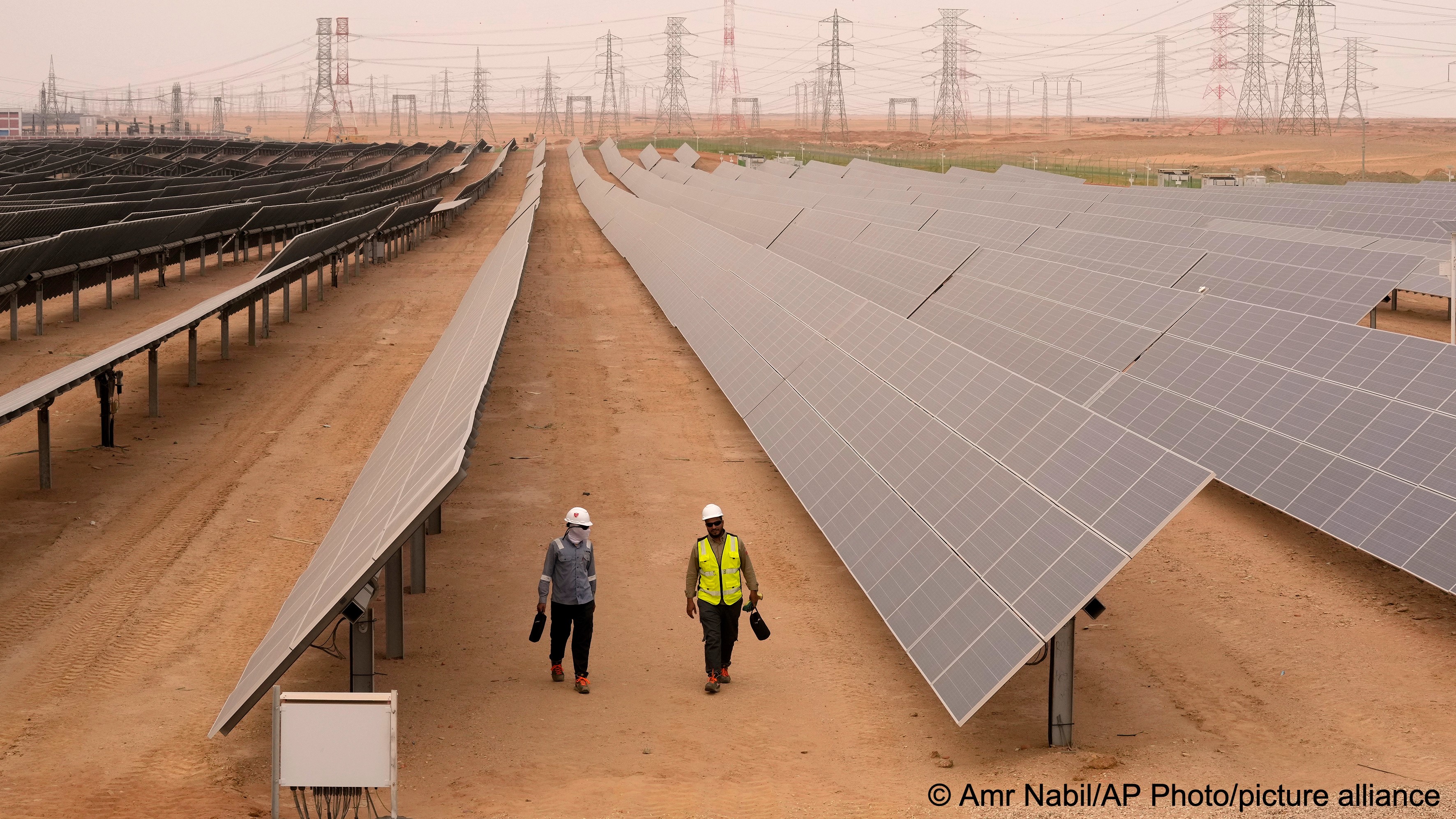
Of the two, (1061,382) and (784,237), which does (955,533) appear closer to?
(1061,382)

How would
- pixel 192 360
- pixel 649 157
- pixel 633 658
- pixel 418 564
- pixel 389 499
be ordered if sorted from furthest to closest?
pixel 649 157 < pixel 192 360 < pixel 418 564 < pixel 633 658 < pixel 389 499

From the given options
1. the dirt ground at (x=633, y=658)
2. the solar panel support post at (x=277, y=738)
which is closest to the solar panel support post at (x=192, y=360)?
the dirt ground at (x=633, y=658)

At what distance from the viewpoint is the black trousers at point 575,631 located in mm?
10289

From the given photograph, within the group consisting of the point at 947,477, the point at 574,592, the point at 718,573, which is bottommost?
the point at 574,592

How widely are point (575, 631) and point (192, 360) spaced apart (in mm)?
15203

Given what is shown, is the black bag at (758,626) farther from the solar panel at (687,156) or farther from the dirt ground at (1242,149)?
the solar panel at (687,156)

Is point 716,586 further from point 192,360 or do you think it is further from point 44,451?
point 192,360

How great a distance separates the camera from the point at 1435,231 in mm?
34344

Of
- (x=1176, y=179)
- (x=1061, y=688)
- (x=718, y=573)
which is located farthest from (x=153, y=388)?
(x=1176, y=179)

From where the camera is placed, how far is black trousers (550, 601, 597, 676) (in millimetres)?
10289

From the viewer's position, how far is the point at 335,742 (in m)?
7.27

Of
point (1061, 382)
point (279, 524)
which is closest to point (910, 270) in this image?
point (1061, 382)

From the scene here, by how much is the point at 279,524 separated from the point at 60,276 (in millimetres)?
18466

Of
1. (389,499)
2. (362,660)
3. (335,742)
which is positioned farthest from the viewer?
(389,499)
